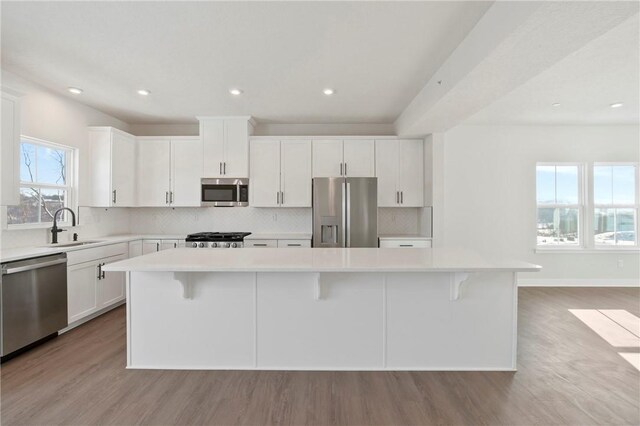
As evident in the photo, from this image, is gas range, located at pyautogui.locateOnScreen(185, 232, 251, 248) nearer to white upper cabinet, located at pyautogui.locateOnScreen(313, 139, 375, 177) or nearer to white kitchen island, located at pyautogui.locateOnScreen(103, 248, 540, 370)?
white upper cabinet, located at pyautogui.locateOnScreen(313, 139, 375, 177)

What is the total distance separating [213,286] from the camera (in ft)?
8.43

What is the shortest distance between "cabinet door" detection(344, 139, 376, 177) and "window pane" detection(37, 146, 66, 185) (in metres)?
3.77

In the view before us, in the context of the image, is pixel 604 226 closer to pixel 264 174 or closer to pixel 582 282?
pixel 582 282

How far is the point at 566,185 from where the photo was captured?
5301 mm

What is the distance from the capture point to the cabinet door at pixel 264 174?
16.2 feet

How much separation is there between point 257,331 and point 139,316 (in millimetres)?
964

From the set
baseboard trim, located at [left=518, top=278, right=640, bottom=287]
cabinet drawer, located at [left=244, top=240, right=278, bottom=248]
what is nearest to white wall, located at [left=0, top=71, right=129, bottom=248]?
cabinet drawer, located at [left=244, top=240, right=278, bottom=248]

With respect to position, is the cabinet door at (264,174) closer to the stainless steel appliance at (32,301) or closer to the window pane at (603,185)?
the stainless steel appliance at (32,301)

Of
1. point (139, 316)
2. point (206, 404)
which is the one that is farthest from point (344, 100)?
point (206, 404)

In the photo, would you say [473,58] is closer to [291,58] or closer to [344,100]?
[291,58]

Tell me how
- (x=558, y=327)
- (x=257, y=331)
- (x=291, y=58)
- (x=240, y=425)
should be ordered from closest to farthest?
(x=240, y=425)
(x=257, y=331)
(x=291, y=58)
(x=558, y=327)

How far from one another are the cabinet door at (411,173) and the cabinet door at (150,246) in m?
3.71

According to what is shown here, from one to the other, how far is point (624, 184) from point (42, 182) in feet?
27.9

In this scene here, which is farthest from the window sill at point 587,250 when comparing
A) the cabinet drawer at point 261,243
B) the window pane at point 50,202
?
the window pane at point 50,202
